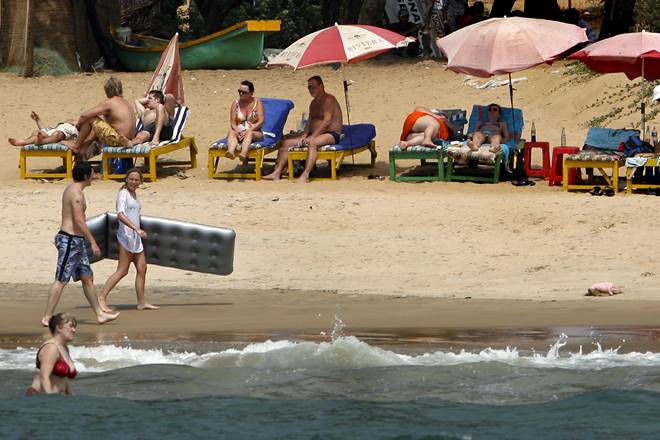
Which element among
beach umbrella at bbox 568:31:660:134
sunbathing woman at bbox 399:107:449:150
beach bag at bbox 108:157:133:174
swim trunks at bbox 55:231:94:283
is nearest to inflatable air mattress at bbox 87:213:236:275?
swim trunks at bbox 55:231:94:283

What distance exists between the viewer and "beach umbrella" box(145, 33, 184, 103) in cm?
2090

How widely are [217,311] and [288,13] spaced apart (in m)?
17.7

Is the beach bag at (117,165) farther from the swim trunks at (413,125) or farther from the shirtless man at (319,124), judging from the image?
the swim trunks at (413,125)

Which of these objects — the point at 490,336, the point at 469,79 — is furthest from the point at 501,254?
the point at 469,79

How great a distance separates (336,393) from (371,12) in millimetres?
16443

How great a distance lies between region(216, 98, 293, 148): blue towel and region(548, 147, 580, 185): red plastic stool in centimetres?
334

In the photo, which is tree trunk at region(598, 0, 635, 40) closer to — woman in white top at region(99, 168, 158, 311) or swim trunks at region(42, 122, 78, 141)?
swim trunks at region(42, 122, 78, 141)

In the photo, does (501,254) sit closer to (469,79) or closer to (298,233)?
(298,233)

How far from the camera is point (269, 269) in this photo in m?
15.8

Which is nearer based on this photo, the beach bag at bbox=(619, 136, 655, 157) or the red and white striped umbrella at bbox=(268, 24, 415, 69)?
the beach bag at bbox=(619, 136, 655, 157)

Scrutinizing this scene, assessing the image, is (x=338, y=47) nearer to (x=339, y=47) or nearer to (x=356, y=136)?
(x=339, y=47)

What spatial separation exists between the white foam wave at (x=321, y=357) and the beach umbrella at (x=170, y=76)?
8662 mm

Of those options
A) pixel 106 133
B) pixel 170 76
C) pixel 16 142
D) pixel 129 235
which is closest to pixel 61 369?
pixel 129 235

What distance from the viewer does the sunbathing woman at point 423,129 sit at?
19.1 meters
